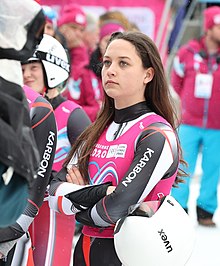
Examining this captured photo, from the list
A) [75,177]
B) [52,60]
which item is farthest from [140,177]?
[52,60]

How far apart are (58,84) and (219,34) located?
3.89 metres

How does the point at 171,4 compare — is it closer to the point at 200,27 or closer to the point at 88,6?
the point at 88,6

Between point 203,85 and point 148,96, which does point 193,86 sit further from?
point 148,96

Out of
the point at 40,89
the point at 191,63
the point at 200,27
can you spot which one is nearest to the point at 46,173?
the point at 40,89

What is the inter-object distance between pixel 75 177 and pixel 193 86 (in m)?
4.51

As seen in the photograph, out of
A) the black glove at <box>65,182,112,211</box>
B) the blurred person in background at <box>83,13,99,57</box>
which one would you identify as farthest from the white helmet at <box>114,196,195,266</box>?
the blurred person in background at <box>83,13,99,57</box>

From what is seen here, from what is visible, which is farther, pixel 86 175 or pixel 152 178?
pixel 86 175

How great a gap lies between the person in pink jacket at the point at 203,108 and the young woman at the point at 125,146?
164 inches

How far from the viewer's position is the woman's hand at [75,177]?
140 inches

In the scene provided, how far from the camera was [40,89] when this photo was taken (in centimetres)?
416

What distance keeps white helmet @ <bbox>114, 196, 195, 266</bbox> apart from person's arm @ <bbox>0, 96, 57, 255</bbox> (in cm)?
36

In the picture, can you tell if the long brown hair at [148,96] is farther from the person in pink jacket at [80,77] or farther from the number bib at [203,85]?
the number bib at [203,85]

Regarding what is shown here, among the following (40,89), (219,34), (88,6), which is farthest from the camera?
(88,6)

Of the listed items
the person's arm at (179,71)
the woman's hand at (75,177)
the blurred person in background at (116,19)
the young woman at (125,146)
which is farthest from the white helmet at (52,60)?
the blurred person in background at (116,19)
